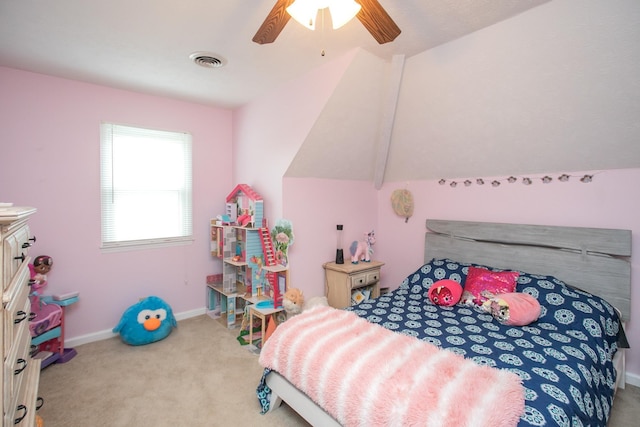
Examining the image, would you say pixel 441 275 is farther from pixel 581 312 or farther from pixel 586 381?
pixel 586 381

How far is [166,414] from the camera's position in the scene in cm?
193

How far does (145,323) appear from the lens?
111 inches

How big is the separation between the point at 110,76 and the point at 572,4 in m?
3.40

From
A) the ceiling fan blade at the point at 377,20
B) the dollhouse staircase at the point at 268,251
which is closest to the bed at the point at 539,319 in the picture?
the dollhouse staircase at the point at 268,251

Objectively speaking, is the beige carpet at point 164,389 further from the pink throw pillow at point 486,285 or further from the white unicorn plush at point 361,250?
the white unicorn plush at point 361,250

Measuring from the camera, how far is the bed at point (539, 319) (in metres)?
1.43

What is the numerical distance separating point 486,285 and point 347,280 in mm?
1177

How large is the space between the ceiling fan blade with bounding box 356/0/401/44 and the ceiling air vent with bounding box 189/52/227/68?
1.38m

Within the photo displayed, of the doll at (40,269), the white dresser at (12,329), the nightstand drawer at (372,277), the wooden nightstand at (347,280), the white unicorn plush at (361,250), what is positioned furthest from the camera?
the white unicorn plush at (361,250)

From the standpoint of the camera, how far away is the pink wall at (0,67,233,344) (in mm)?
2549

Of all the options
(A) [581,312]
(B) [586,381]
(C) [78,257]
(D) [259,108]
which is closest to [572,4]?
(A) [581,312]

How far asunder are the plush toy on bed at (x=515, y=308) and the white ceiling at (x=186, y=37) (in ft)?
6.05

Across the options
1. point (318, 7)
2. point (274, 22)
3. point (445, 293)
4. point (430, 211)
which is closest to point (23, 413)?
point (274, 22)

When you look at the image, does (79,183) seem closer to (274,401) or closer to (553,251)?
(274,401)
